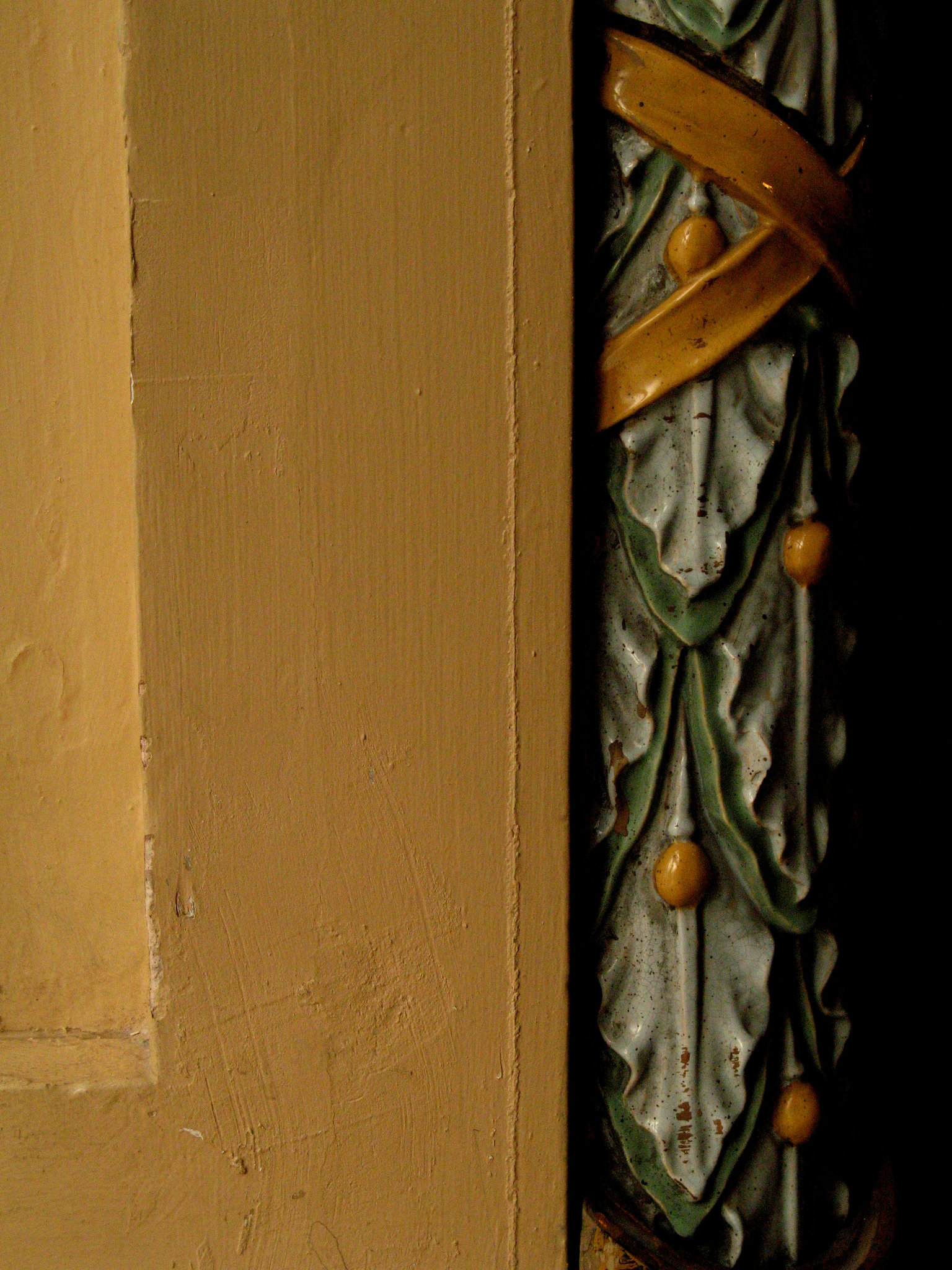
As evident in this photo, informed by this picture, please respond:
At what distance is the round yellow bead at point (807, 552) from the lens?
53cm

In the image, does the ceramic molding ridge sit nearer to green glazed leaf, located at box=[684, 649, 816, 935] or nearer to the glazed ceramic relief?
the glazed ceramic relief

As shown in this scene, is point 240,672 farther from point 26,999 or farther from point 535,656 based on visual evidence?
point 26,999

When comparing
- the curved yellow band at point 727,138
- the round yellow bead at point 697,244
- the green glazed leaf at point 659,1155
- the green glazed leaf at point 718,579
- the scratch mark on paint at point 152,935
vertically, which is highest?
the curved yellow band at point 727,138

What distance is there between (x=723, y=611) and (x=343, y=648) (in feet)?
0.76

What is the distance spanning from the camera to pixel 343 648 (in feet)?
1.82

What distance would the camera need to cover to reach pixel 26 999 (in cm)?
63

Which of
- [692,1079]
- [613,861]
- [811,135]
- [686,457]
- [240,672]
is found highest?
[811,135]

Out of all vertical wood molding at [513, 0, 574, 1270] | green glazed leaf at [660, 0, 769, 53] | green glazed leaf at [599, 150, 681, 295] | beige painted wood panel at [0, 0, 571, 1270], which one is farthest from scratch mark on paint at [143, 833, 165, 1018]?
green glazed leaf at [660, 0, 769, 53]

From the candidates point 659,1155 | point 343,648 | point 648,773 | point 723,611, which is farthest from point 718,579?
point 659,1155

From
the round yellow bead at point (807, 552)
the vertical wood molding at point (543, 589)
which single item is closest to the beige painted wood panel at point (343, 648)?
the vertical wood molding at point (543, 589)

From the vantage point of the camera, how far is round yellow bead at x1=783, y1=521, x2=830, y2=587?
1.74 ft

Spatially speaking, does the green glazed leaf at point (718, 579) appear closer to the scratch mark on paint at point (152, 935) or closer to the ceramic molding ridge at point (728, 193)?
the ceramic molding ridge at point (728, 193)

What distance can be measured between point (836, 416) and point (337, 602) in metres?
0.33

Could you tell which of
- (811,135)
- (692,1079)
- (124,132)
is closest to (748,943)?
(692,1079)
